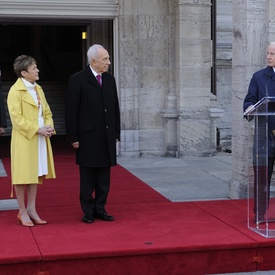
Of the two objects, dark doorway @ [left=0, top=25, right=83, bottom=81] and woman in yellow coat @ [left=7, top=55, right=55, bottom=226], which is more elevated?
dark doorway @ [left=0, top=25, right=83, bottom=81]

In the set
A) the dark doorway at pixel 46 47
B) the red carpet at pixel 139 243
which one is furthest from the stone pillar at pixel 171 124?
the dark doorway at pixel 46 47

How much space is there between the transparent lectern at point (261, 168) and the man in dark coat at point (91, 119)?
1.43m

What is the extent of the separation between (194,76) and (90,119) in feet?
19.3

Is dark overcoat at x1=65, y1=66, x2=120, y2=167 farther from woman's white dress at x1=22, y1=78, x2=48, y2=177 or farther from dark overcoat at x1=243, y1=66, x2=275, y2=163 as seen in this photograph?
dark overcoat at x1=243, y1=66, x2=275, y2=163

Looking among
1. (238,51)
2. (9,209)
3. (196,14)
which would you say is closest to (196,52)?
(196,14)

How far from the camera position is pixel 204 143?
12.7 meters

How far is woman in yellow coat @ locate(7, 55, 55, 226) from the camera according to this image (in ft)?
22.4

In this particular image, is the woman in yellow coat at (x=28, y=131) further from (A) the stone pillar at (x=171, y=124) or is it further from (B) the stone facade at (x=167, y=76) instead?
(A) the stone pillar at (x=171, y=124)

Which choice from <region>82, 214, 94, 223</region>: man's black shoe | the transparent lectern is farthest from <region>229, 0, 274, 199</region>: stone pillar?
<region>82, 214, 94, 223</region>: man's black shoe

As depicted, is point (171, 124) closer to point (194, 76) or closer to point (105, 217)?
point (194, 76)

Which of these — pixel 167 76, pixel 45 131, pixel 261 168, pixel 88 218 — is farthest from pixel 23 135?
pixel 167 76

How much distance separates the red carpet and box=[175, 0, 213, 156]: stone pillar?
4.73 metres

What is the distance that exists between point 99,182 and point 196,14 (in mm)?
6150

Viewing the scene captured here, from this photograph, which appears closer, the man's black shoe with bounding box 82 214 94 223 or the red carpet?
the red carpet
